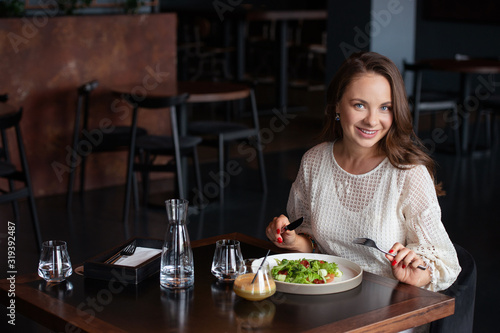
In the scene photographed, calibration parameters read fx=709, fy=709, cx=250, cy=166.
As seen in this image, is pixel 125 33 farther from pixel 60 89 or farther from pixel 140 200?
pixel 140 200

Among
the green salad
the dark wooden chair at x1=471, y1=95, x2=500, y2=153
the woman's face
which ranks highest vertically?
the woman's face

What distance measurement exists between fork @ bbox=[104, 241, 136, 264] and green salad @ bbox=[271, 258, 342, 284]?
1.29ft

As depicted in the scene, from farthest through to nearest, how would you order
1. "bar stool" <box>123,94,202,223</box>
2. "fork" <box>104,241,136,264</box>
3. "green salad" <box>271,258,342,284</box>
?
"bar stool" <box>123,94,202,223</box> → "fork" <box>104,241,136,264</box> → "green salad" <box>271,258,342,284</box>

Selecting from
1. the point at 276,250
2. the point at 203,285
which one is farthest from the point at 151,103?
the point at 203,285

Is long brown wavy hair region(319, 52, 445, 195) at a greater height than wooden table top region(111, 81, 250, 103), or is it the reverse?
long brown wavy hair region(319, 52, 445, 195)

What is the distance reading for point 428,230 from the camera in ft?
6.07

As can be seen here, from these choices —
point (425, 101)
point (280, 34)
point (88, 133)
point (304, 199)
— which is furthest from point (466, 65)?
point (304, 199)

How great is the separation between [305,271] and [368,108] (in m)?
0.50

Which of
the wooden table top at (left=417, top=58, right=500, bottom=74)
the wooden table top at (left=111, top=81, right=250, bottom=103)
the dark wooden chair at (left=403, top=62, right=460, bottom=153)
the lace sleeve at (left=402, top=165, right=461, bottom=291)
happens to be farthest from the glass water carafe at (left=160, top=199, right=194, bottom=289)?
the wooden table top at (left=417, top=58, right=500, bottom=74)

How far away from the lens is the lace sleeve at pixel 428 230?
182 centimetres

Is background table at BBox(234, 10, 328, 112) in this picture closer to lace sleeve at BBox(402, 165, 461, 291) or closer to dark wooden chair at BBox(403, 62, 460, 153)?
dark wooden chair at BBox(403, 62, 460, 153)

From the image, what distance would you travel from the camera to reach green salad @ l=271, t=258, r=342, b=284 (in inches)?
64.9

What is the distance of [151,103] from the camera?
14.1 feet

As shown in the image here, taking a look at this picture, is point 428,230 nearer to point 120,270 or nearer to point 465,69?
point 120,270
